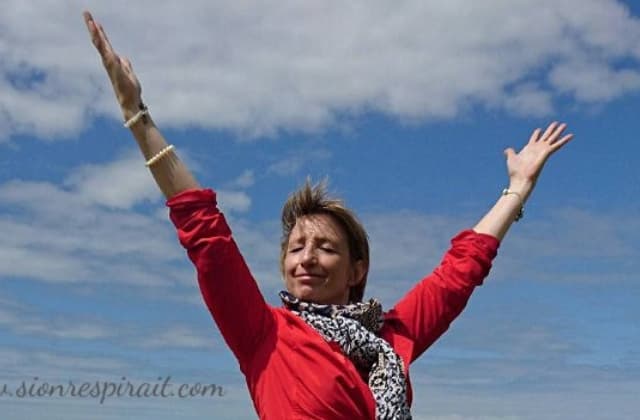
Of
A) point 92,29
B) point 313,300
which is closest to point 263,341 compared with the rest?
point 313,300

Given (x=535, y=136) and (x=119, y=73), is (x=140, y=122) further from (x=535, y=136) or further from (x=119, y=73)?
(x=535, y=136)

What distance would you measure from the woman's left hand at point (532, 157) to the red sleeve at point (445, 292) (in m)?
0.58

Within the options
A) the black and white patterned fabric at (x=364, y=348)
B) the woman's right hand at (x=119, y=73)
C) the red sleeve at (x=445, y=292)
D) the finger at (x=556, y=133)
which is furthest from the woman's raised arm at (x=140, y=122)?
the finger at (x=556, y=133)

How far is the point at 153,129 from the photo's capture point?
527 cm

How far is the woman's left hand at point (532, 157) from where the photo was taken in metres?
7.15

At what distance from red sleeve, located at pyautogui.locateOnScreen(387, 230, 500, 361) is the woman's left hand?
0.58 m

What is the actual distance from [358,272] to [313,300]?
42 centimetres

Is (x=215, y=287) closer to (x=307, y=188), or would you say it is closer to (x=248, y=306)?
(x=248, y=306)

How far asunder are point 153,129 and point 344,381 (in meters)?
1.69

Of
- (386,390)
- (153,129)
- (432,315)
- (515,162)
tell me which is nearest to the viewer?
(153,129)

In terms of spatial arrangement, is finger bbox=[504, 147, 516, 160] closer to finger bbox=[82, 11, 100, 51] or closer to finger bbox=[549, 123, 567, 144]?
finger bbox=[549, 123, 567, 144]

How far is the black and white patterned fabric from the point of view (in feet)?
18.4

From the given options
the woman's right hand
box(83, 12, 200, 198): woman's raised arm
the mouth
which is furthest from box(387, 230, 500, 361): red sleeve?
the woman's right hand

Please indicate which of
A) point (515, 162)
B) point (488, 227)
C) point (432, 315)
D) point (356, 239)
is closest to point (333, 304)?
point (356, 239)
